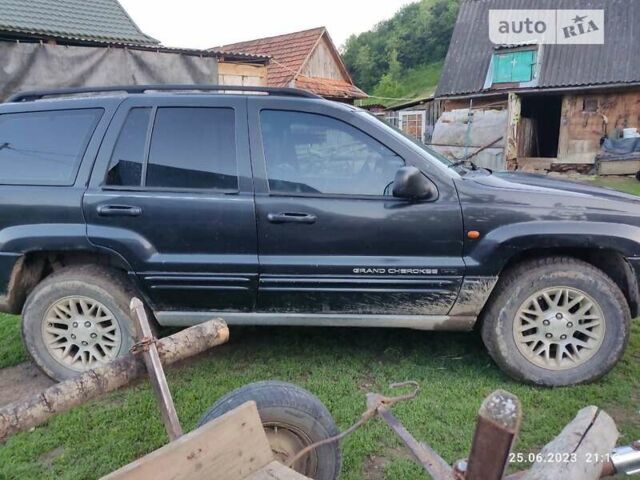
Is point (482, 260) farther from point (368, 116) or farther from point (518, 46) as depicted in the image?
point (518, 46)

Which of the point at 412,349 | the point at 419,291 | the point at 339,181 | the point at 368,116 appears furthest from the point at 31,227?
the point at 412,349

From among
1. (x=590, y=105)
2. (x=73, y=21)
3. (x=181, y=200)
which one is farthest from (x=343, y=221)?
(x=590, y=105)

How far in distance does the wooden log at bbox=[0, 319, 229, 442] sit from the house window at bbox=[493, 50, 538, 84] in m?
17.8

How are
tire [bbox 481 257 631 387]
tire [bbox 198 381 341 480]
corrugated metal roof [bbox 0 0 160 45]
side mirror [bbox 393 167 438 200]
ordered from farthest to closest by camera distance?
corrugated metal roof [bbox 0 0 160 45], tire [bbox 481 257 631 387], side mirror [bbox 393 167 438 200], tire [bbox 198 381 341 480]

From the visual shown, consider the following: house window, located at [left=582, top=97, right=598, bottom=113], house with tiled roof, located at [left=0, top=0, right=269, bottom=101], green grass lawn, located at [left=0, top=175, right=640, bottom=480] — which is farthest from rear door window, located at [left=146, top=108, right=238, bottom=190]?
house window, located at [left=582, top=97, right=598, bottom=113]

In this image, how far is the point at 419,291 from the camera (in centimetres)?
321

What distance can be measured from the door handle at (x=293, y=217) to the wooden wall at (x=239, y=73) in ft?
24.5

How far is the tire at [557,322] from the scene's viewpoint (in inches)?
123

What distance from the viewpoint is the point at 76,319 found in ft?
11.1

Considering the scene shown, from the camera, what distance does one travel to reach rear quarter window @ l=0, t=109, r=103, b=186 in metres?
3.37

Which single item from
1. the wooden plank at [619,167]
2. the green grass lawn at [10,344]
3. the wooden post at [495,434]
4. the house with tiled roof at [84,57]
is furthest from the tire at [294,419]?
the wooden plank at [619,167]

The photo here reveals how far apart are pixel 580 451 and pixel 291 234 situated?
2.07 metres

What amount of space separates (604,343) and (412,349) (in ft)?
4.25

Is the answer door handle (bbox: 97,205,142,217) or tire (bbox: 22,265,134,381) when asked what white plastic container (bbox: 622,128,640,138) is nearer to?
door handle (bbox: 97,205,142,217)
